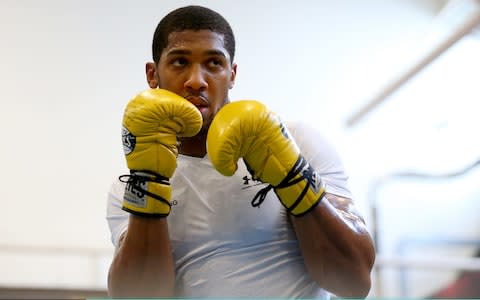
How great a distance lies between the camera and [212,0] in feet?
10.6

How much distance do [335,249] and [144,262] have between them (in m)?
0.33

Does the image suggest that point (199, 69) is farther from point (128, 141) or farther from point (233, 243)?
point (233, 243)

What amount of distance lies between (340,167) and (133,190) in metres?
0.42

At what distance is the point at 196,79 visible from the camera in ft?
3.88

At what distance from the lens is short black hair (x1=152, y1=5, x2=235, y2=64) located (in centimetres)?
124

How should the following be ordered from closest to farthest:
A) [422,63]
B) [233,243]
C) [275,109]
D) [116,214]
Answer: [233,243], [116,214], [422,63], [275,109]

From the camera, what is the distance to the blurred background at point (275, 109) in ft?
9.56

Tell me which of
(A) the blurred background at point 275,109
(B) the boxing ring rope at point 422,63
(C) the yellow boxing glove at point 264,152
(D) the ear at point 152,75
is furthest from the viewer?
(A) the blurred background at point 275,109

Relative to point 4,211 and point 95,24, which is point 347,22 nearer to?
point 95,24

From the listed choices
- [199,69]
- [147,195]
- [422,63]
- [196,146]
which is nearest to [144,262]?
[147,195]

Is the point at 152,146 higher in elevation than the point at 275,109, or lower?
lower

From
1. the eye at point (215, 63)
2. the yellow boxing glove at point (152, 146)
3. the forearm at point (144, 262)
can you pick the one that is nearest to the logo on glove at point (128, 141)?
the yellow boxing glove at point (152, 146)

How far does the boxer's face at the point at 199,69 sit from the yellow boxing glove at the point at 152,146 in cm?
11

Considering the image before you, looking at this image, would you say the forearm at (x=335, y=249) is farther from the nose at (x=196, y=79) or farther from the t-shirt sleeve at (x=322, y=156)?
the nose at (x=196, y=79)
